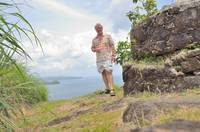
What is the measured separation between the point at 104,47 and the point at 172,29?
3973mm

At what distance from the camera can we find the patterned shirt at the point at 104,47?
1493cm

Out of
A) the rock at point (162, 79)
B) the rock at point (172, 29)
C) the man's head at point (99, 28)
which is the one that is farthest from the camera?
the man's head at point (99, 28)

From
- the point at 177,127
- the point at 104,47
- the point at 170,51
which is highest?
the point at 104,47

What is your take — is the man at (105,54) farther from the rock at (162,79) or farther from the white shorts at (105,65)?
the rock at (162,79)

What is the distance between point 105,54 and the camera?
15.0 m

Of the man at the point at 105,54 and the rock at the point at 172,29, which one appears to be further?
the man at the point at 105,54

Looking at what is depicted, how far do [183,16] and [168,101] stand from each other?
4.27m

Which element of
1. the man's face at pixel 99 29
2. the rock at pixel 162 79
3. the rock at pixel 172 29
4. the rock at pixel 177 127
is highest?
the man's face at pixel 99 29

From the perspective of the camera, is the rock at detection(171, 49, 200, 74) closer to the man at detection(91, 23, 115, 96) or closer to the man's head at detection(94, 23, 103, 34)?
the man's head at detection(94, 23, 103, 34)

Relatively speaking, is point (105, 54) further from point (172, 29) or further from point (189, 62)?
point (189, 62)

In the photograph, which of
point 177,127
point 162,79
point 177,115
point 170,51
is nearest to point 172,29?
point 170,51

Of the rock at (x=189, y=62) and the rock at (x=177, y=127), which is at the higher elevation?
the rock at (x=189, y=62)

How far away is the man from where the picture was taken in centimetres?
1491

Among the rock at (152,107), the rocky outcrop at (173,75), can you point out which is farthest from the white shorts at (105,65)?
the rock at (152,107)
